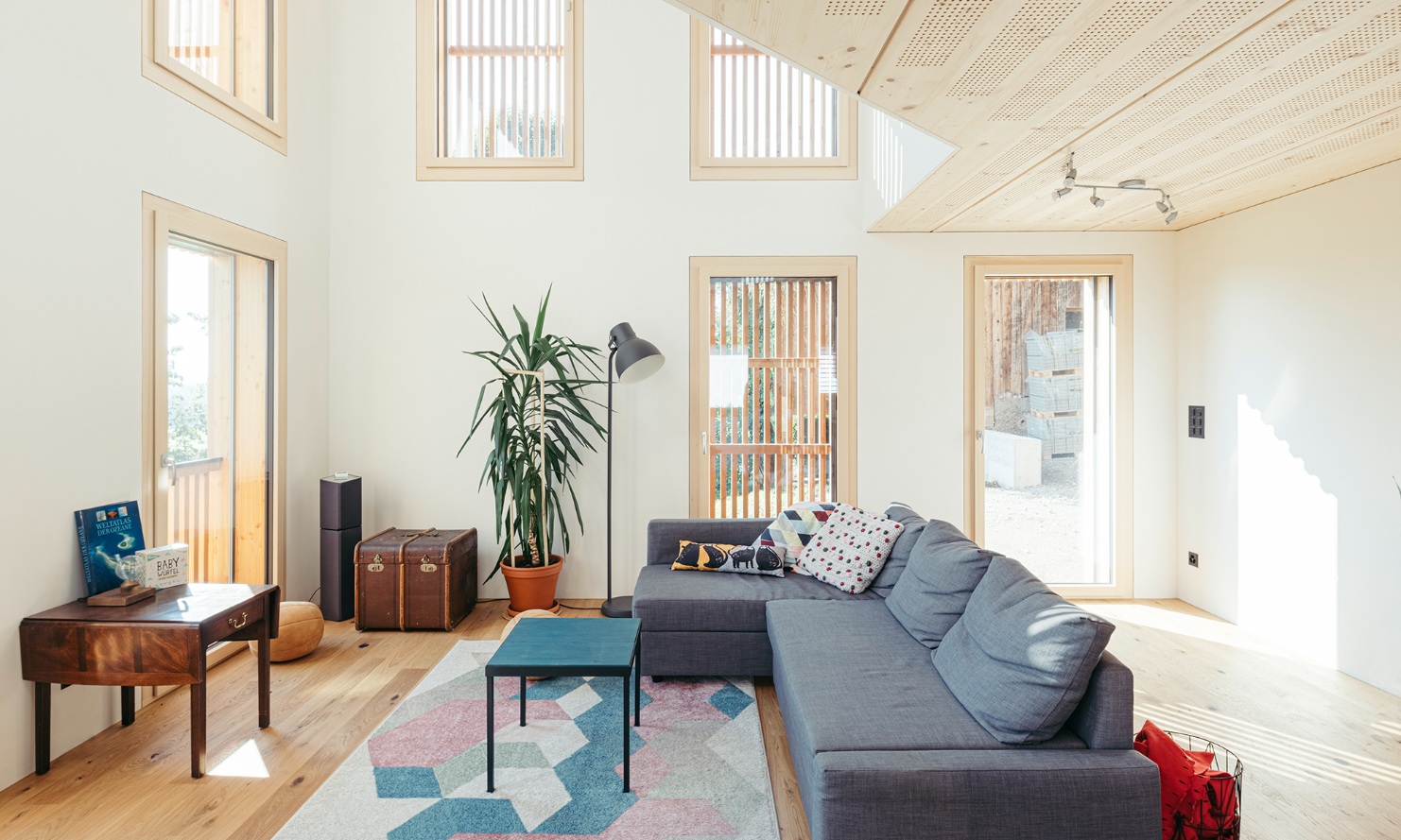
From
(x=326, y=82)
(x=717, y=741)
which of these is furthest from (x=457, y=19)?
(x=717, y=741)

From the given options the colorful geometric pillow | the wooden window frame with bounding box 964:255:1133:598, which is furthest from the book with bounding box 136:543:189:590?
the wooden window frame with bounding box 964:255:1133:598

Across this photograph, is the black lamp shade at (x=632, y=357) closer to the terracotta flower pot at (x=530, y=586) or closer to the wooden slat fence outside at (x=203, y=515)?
the terracotta flower pot at (x=530, y=586)

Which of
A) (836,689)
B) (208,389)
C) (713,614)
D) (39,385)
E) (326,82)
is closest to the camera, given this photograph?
(836,689)

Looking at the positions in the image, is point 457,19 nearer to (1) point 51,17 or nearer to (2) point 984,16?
(1) point 51,17

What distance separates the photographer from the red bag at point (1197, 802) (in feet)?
6.10

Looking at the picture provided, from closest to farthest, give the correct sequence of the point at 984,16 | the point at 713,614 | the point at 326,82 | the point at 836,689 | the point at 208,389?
the point at 984,16
the point at 836,689
the point at 713,614
the point at 208,389
the point at 326,82

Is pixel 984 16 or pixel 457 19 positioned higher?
pixel 457 19

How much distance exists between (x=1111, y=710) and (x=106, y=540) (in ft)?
11.7

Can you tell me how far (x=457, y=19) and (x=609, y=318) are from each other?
7.23ft

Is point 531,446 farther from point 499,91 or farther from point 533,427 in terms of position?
point 499,91

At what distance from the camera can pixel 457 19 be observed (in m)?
4.50

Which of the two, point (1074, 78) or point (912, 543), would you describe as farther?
point (912, 543)

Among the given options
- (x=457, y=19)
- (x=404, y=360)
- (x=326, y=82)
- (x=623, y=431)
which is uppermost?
(x=457, y=19)

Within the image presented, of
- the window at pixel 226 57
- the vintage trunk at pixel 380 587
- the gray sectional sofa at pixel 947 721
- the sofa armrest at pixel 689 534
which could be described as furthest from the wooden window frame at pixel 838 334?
the window at pixel 226 57
